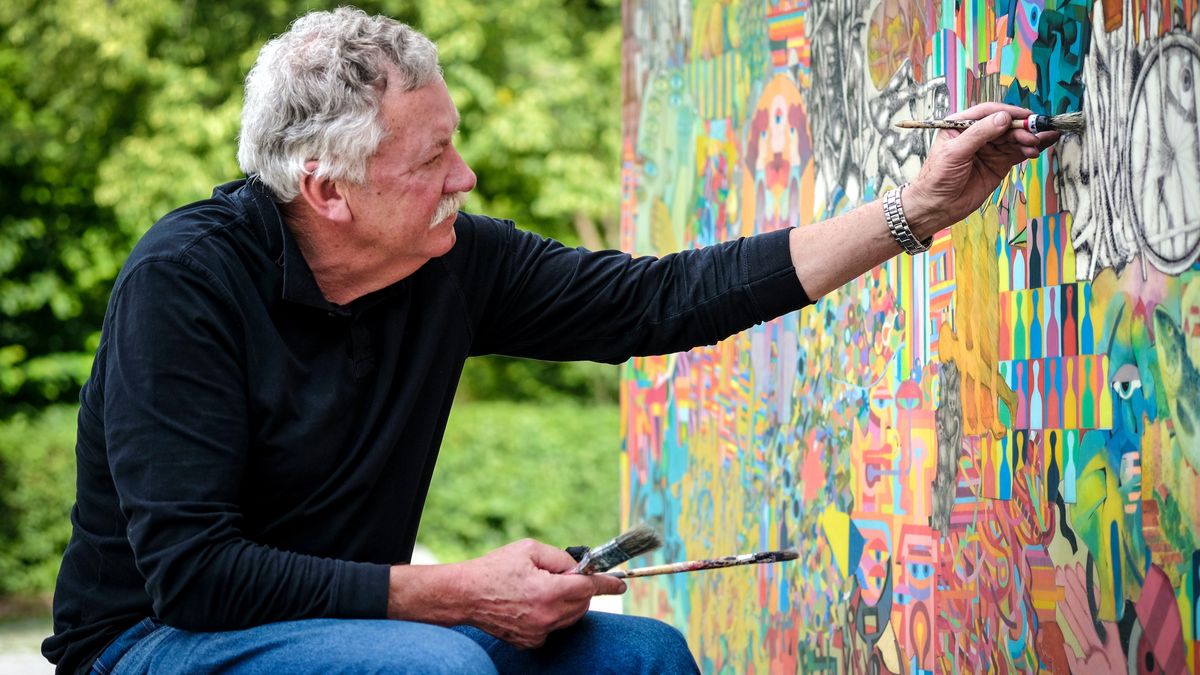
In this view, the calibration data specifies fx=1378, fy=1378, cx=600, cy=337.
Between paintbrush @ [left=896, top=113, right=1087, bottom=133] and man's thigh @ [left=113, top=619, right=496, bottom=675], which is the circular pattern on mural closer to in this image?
paintbrush @ [left=896, top=113, right=1087, bottom=133]

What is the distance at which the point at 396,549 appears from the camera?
7.74 feet

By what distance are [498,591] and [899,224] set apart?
884mm

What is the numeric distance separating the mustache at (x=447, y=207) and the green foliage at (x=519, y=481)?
810 cm

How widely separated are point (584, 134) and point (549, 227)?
1.60m

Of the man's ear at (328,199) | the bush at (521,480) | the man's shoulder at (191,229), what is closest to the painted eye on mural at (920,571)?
the man's ear at (328,199)

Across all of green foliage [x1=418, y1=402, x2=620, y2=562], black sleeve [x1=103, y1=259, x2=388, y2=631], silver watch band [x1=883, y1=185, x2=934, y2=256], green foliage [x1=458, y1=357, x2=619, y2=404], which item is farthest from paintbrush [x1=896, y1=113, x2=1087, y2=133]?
green foliage [x1=458, y1=357, x2=619, y2=404]

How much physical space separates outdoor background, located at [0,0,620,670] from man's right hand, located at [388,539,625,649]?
23.1ft

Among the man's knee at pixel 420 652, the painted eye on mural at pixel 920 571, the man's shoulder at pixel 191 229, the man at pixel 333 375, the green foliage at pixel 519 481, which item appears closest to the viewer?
the man's knee at pixel 420 652

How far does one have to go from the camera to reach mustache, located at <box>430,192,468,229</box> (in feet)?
7.52

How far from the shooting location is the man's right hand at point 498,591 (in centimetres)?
206

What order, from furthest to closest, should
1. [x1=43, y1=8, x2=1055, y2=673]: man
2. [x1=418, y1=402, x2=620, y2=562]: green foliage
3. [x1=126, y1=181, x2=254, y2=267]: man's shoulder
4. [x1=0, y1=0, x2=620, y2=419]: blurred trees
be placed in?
[x1=418, y1=402, x2=620, y2=562]: green foliage < [x1=0, y1=0, x2=620, y2=419]: blurred trees < [x1=126, y1=181, x2=254, y2=267]: man's shoulder < [x1=43, y1=8, x2=1055, y2=673]: man

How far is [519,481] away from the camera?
1048 cm

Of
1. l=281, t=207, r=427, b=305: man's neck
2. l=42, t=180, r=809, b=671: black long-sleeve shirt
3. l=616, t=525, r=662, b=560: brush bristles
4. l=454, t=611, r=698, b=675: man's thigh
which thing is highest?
l=281, t=207, r=427, b=305: man's neck

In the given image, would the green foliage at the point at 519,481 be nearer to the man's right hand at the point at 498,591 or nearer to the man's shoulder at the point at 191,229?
the man's shoulder at the point at 191,229
